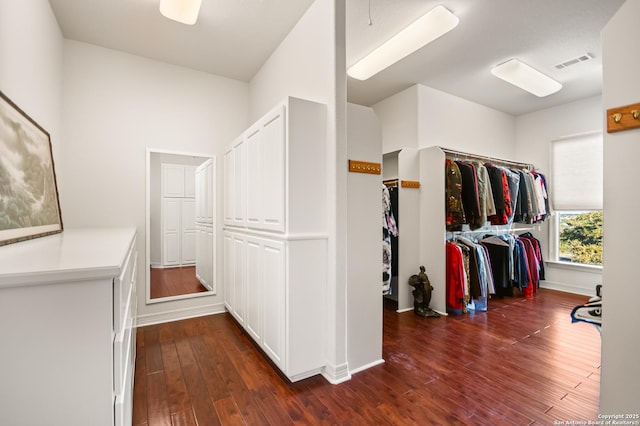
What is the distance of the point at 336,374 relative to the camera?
6.77ft

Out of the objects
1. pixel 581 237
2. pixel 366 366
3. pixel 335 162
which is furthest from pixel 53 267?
pixel 581 237

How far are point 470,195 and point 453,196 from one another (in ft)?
1.04

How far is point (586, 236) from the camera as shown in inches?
177

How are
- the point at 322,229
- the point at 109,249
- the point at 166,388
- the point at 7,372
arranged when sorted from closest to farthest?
1. the point at 7,372
2. the point at 109,249
3. the point at 166,388
4. the point at 322,229

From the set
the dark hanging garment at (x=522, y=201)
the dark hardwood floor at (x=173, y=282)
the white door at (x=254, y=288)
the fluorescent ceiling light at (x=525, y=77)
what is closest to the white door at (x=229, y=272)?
the dark hardwood floor at (x=173, y=282)

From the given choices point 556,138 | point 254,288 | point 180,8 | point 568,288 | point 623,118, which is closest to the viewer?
point 623,118

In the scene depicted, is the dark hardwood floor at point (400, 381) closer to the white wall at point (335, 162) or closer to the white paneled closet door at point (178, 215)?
the white wall at point (335, 162)

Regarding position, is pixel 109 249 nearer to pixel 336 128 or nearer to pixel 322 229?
pixel 322 229

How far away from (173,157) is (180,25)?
4.54 feet

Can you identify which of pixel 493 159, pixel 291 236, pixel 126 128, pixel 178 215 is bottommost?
pixel 291 236

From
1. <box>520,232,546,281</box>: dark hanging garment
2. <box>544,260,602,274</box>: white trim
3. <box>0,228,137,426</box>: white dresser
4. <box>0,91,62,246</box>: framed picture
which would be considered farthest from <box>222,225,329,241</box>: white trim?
<box>544,260,602,274</box>: white trim

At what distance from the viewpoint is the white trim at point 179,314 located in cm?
320

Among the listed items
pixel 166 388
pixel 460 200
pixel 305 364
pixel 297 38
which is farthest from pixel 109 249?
pixel 460 200

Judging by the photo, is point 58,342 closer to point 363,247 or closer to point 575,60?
point 363,247
